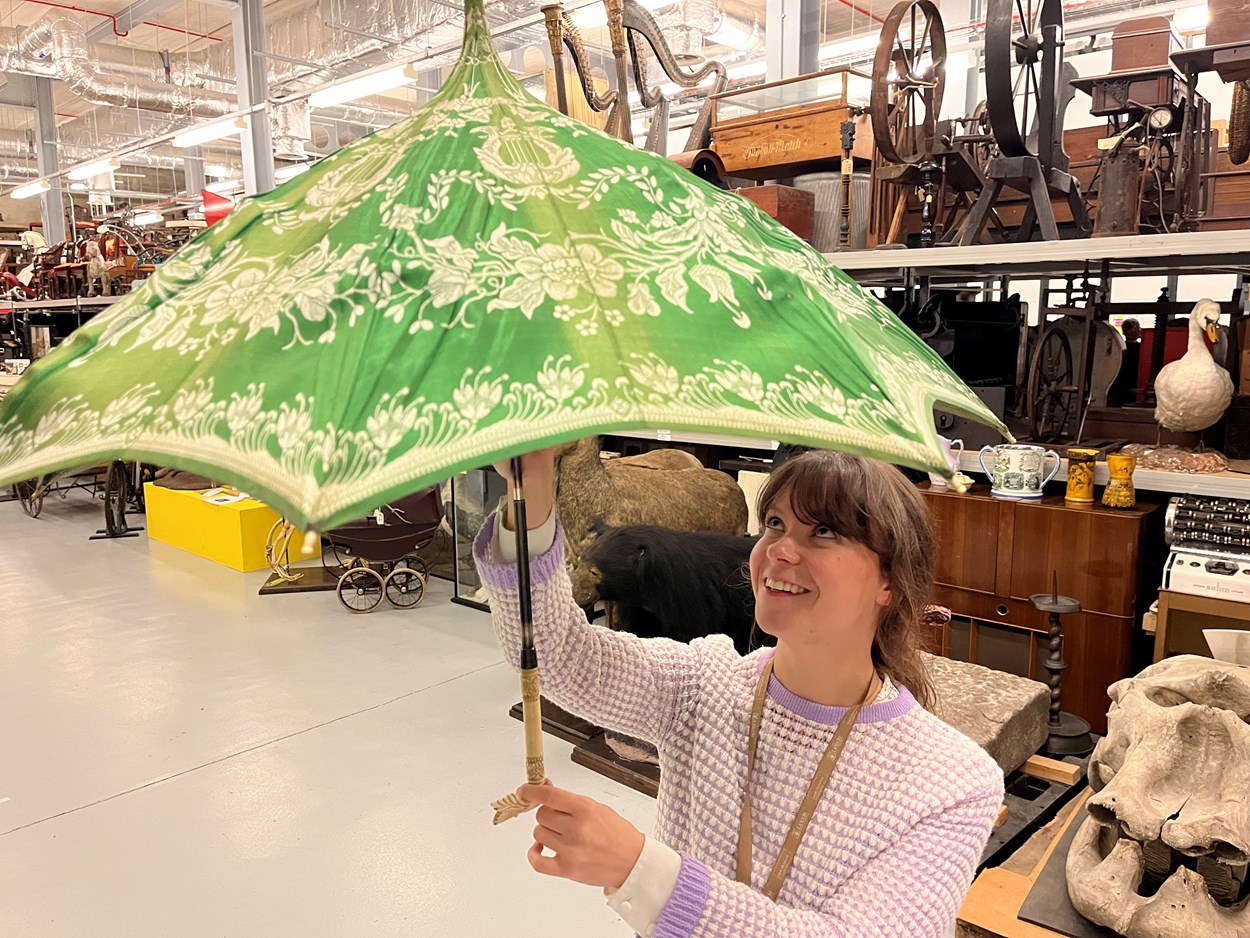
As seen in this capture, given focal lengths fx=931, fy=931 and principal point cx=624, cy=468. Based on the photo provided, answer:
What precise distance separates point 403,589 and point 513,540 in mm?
5089

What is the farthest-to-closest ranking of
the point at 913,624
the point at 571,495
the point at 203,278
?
the point at 571,495, the point at 913,624, the point at 203,278

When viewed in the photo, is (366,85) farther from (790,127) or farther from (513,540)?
(513,540)

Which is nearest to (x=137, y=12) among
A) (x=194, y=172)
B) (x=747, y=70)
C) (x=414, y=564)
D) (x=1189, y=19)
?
(x=194, y=172)

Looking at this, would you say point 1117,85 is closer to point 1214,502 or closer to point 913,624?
point 1214,502

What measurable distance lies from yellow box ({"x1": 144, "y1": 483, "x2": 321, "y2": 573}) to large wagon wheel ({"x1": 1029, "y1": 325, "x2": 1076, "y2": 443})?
433 centimetres

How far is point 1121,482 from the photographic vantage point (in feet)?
10.8

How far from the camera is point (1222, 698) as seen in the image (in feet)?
7.02

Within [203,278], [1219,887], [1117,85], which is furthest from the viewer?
[1117,85]

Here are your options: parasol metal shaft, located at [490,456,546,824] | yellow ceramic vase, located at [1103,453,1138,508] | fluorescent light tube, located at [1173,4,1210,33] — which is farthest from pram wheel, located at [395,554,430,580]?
fluorescent light tube, located at [1173,4,1210,33]

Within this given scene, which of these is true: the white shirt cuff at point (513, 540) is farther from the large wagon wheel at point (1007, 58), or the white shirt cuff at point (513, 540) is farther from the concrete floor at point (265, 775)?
the large wagon wheel at point (1007, 58)

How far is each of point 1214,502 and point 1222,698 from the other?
4.16 feet

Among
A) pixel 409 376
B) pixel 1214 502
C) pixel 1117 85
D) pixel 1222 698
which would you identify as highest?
pixel 1117 85

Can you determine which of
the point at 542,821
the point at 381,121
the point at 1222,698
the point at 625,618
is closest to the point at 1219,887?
the point at 1222,698

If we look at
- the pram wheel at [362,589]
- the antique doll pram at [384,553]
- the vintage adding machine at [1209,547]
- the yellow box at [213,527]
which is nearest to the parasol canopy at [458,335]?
the vintage adding machine at [1209,547]
